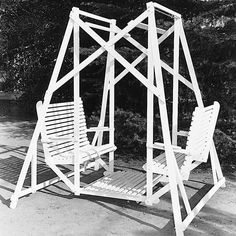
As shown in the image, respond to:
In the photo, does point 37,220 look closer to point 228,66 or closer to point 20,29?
point 228,66

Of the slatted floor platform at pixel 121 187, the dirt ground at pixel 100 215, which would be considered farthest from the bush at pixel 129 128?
the slatted floor platform at pixel 121 187

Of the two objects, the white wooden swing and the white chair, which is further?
the white chair

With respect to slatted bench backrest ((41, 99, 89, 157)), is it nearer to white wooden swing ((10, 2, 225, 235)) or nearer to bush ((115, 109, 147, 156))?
white wooden swing ((10, 2, 225, 235))

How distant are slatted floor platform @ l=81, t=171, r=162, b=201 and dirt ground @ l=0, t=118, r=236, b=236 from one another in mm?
158

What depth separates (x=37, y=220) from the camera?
3699mm

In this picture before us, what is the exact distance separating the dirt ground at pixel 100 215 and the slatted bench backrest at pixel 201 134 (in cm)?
61

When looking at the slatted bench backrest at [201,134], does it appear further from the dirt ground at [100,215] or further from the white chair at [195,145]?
the dirt ground at [100,215]

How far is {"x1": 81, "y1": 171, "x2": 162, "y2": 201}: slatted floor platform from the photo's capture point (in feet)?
12.9

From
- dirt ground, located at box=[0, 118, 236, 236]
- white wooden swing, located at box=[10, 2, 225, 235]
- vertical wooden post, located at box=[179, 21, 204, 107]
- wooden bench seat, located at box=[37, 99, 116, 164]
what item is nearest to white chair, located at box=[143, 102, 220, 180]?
white wooden swing, located at box=[10, 2, 225, 235]

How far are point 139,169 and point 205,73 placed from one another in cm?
181

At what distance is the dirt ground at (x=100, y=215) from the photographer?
3.49 metres

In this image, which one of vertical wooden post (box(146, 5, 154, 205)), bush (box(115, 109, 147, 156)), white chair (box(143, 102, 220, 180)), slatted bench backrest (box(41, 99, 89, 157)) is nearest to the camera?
vertical wooden post (box(146, 5, 154, 205))

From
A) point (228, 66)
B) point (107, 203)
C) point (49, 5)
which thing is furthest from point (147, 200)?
point (49, 5)

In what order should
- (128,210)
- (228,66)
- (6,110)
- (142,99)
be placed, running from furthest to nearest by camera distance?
(6,110), (142,99), (228,66), (128,210)
